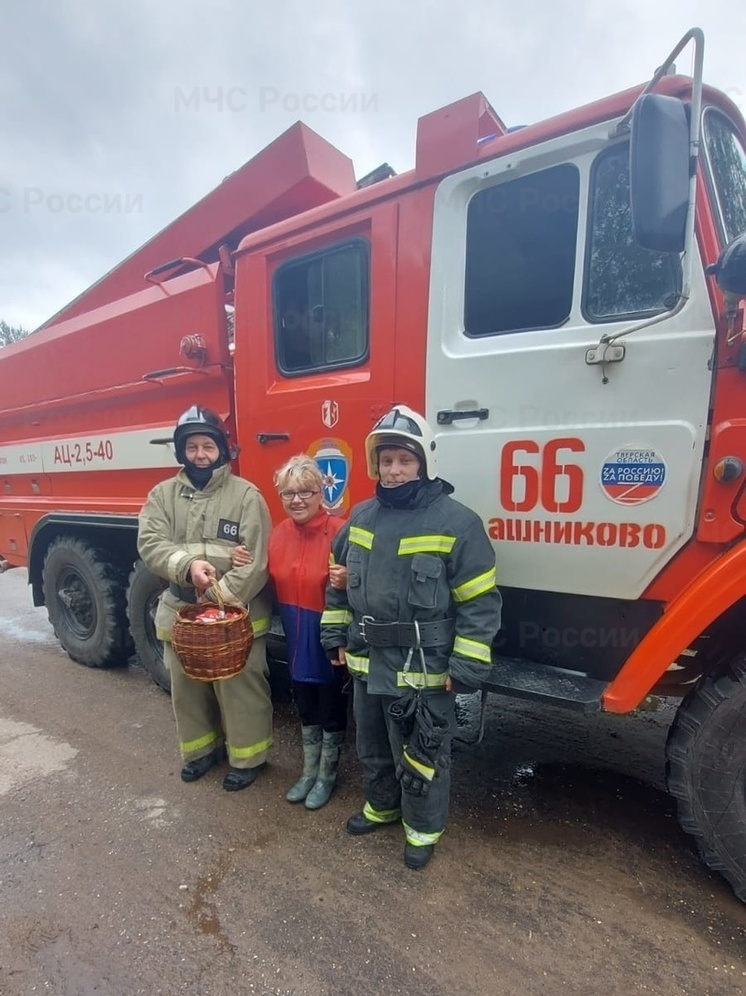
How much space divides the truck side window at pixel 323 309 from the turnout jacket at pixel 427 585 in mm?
835

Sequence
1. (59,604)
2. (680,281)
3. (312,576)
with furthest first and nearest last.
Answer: (59,604) < (312,576) < (680,281)

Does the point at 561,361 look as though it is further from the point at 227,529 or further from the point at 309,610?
the point at 227,529

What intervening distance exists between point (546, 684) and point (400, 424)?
1.10 m

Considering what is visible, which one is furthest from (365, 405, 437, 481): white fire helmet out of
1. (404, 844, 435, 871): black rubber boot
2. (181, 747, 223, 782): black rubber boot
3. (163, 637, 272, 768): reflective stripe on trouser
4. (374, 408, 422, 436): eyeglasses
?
(181, 747, 223, 782): black rubber boot

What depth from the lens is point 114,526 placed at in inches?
145

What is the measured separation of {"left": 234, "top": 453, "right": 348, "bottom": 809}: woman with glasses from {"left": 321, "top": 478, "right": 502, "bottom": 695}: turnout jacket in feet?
1.01

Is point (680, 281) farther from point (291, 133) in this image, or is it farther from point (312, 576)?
point (291, 133)

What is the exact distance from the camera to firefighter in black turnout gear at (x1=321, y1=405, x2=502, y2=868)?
2.00m

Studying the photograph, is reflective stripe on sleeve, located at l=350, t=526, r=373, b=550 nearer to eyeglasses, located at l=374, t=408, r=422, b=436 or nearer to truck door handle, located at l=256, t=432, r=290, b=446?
eyeglasses, located at l=374, t=408, r=422, b=436

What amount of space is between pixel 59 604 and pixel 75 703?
3.22ft

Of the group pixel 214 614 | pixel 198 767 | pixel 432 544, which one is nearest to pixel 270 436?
pixel 214 614

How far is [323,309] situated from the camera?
2674 mm

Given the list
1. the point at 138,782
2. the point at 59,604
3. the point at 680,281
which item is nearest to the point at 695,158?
the point at 680,281

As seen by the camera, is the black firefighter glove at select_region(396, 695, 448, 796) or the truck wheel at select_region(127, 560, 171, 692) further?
the truck wheel at select_region(127, 560, 171, 692)
